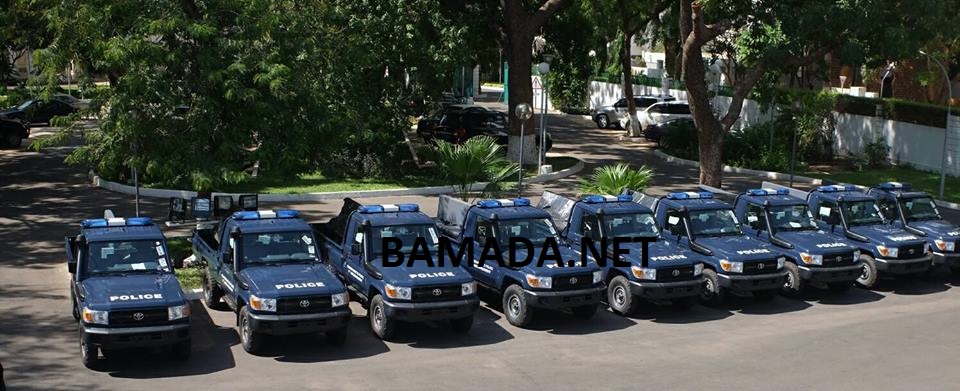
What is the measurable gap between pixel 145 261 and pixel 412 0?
1901 centimetres

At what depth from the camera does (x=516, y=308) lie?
58.3 feet

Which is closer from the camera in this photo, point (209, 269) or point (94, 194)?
point (209, 269)

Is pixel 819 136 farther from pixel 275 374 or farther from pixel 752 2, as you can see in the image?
pixel 275 374

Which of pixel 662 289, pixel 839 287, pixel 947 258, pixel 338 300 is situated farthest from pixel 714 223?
pixel 338 300

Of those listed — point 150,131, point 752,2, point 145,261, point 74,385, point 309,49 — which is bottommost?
point 74,385

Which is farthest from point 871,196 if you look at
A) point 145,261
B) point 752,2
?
point 145,261

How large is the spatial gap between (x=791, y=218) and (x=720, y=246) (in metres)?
2.37

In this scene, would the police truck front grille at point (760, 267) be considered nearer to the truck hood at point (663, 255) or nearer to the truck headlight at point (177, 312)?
the truck hood at point (663, 255)

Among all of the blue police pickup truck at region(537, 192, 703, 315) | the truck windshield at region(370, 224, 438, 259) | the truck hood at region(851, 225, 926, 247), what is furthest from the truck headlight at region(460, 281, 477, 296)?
the truck hood at region(851, 225, 926, 247)

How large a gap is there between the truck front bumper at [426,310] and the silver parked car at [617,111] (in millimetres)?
35079

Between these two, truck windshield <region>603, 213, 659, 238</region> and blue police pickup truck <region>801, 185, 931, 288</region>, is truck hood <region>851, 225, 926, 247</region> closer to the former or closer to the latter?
blue police pickup truck <region>801, 185, 931, 288</region>

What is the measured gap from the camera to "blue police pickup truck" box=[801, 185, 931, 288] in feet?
68.0

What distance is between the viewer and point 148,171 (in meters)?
20.5

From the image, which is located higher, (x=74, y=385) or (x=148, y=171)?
(x=148, y=171)
